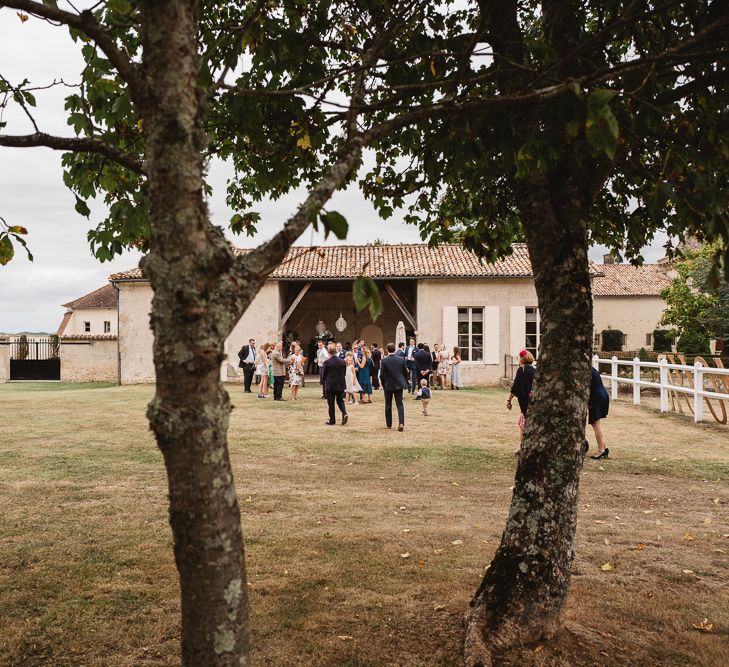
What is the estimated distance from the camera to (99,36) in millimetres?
1938

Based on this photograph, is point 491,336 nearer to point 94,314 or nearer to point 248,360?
point 248,360

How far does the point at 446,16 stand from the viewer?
212 inches

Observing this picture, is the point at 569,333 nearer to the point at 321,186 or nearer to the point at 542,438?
the point at 542,438

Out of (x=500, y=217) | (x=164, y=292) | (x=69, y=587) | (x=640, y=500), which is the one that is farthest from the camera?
(x=640, y=500)

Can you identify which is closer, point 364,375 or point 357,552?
point 357,552

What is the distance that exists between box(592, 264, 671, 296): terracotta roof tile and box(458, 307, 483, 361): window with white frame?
16199mm

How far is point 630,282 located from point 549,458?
39.9 metres

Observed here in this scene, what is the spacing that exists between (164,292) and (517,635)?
2683 millimetres

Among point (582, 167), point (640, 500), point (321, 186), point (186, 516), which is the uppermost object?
point (582, 167)

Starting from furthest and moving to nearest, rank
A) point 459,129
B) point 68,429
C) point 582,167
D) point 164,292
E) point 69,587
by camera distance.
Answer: point 68,429, point 69,587, point 582,167, point 459,129, point 164,292

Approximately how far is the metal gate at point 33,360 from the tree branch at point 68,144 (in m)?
28.8

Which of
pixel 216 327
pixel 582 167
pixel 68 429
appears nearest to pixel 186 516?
pixel 216 327

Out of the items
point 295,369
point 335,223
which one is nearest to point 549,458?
point 335,223

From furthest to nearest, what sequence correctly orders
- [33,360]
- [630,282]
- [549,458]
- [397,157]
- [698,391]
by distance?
[630,282] < [33,360] < [698,391] < [397,157] < [549,458]
